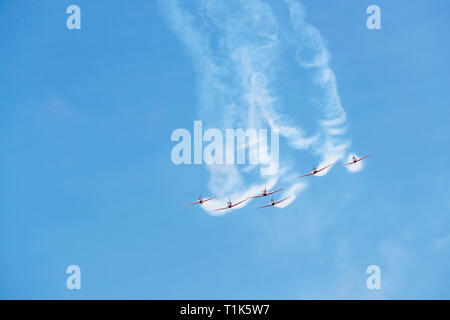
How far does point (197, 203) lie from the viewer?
5928cm
